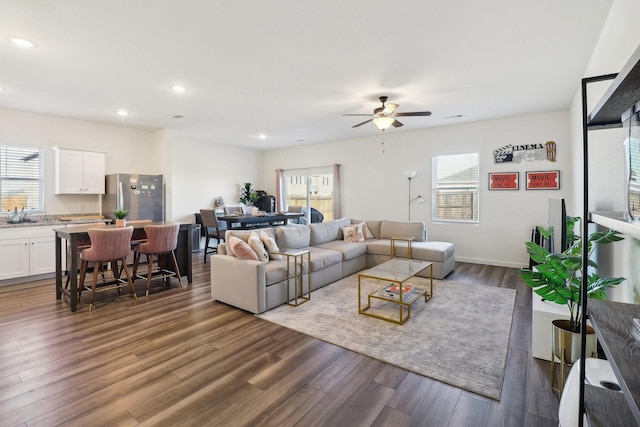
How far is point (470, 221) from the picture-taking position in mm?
6184

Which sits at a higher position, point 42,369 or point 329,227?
point 329,227

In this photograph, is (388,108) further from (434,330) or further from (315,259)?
(434,330)

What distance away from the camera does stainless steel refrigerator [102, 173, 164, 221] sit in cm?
585

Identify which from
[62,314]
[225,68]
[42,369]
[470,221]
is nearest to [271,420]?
[42,369]

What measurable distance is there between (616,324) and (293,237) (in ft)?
13.5

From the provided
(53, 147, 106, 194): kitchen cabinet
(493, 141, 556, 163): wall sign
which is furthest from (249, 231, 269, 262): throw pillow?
(493, 141, 556, 163): wall sign

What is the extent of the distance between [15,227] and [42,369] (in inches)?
136

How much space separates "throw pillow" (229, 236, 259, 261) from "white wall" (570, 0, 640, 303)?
10.7 feet

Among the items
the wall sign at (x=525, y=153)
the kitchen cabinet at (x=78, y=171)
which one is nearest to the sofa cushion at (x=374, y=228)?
the wall sign at (x=525, y=153)

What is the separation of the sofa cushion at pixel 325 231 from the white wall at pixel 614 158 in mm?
3644

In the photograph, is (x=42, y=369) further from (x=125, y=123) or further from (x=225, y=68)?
(x=125, y=123)

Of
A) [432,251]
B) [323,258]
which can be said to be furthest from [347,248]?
[432,251]

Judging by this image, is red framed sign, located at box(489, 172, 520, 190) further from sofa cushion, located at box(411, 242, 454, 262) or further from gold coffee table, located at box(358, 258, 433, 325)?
gold coffee table, located at box(358, 258, 433, 325)

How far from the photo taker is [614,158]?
2.34 metres
